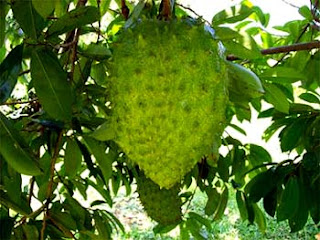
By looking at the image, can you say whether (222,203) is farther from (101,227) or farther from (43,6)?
(43,6)

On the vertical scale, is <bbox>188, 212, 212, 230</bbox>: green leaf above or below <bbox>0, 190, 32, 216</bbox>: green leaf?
below

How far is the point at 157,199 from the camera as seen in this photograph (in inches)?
69.1

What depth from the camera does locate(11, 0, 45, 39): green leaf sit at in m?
0.98

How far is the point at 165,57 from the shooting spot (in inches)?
36.0

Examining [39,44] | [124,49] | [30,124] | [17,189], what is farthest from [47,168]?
[124,49]

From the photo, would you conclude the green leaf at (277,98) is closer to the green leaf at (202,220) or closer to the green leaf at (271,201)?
the green leaf at (271,201)

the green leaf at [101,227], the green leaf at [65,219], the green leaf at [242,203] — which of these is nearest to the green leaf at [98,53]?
the green leaf at [65,219]

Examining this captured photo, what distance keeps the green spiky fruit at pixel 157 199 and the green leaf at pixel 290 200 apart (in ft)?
1.25

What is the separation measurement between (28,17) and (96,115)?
0.86 metres

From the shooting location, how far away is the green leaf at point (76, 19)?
1.10m

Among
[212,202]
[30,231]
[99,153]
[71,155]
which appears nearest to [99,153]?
[99,153]

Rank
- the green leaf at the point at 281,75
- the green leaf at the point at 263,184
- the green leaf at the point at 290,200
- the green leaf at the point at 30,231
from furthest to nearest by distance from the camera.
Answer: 1. the green leaf at the point at 263,184
2. the green leaf at the point at 290,200
3. the green leaf at the point at 281,75
4. the green leaf at the point at 30,231

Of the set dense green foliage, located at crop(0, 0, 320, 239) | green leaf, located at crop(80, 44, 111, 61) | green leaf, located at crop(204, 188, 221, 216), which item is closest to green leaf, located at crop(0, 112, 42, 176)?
dense green foliage, located at crop(0, 0, 320, 239)

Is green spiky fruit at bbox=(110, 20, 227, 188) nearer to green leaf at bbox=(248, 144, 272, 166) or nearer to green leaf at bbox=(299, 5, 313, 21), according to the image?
green leaf at bbox=(299, 5, 313, 21)
